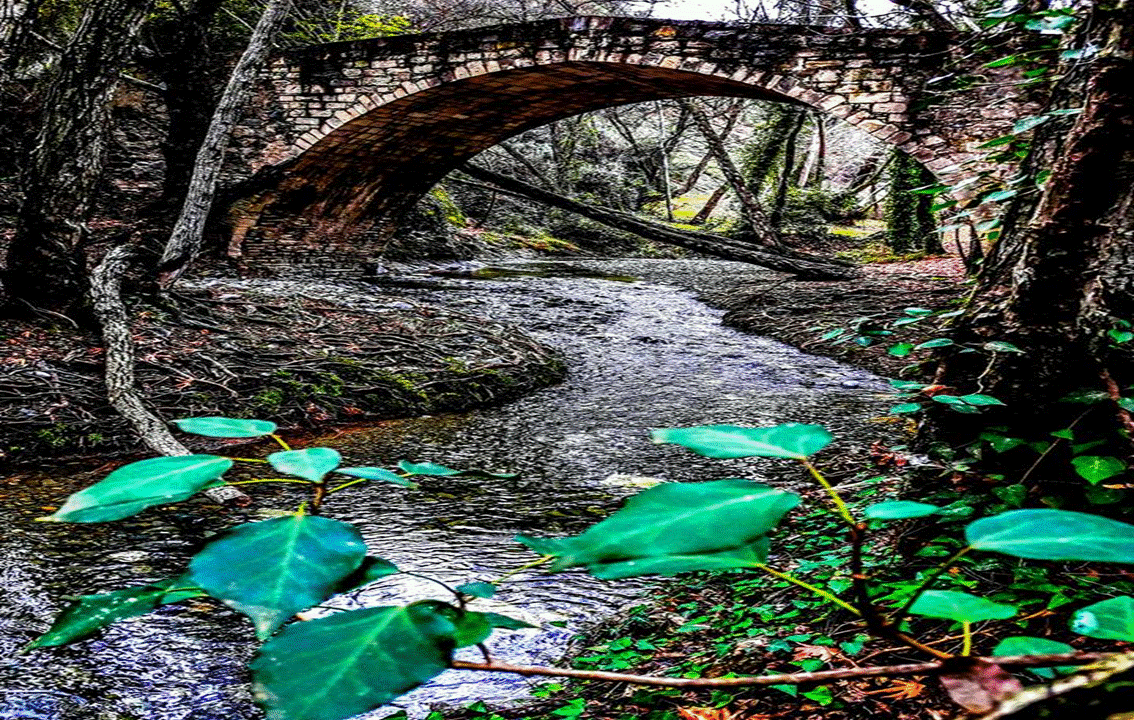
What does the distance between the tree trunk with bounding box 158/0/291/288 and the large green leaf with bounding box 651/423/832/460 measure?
19.7 ft

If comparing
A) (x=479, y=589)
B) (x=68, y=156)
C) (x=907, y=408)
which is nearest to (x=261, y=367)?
(x=68, y=156)

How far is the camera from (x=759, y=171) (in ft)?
53.6

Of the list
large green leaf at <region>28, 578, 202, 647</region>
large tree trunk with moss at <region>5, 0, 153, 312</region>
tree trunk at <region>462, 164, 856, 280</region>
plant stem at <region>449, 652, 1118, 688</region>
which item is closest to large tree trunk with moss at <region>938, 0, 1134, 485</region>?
plant stem at <region>449, 652, 1118, 688</region>

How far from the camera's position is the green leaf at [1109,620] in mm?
519

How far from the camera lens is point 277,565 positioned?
1.42ft

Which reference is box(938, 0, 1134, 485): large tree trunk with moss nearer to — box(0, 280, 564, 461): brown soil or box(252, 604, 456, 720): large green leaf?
box(252, 604, 456, 720): large green leaf

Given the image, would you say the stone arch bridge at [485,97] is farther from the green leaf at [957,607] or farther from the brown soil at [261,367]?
the green leaf at [957,607]

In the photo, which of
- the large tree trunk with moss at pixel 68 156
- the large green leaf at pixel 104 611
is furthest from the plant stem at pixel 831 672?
the large tree trunk with moss at pixel 68 156

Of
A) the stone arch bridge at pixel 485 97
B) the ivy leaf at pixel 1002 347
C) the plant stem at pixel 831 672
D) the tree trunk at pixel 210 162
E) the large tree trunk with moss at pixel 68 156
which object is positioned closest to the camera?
the plant stem at pixel 831 672

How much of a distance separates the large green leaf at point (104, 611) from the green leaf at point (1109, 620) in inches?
25.0

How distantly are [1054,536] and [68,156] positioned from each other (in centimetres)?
557

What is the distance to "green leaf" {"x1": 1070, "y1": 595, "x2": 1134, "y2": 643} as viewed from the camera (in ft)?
1.70

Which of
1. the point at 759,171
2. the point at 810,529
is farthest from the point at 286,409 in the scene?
the point at 759,171

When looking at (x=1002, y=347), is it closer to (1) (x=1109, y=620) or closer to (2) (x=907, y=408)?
(2) (x=907, y=408)
